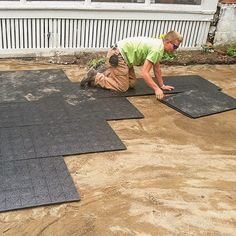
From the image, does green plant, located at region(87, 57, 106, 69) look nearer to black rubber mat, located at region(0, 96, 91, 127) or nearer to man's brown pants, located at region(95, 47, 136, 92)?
man's brown pants, located at region(95, 47, 136, 92)

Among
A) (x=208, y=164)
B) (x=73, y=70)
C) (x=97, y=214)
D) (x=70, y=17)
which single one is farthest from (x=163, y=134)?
(x=70, y=17)

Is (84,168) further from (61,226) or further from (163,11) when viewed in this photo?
(163,11)

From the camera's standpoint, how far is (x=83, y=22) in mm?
6332

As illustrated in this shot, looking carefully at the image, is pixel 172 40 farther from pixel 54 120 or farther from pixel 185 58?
pixel 185 58

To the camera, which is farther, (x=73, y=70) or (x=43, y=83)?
(x=73, y=70)

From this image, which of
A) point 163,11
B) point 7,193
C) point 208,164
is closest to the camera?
point 7,193

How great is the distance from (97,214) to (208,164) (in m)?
1.40

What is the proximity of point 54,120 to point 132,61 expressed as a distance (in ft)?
4.82

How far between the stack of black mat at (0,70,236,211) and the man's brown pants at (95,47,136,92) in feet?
0.37

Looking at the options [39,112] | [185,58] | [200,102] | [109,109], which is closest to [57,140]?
[39,112]

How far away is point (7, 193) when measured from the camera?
3.01 metres

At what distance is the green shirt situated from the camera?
475 centimetres

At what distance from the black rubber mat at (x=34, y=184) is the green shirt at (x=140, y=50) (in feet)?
6.63

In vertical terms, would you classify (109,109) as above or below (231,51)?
below
